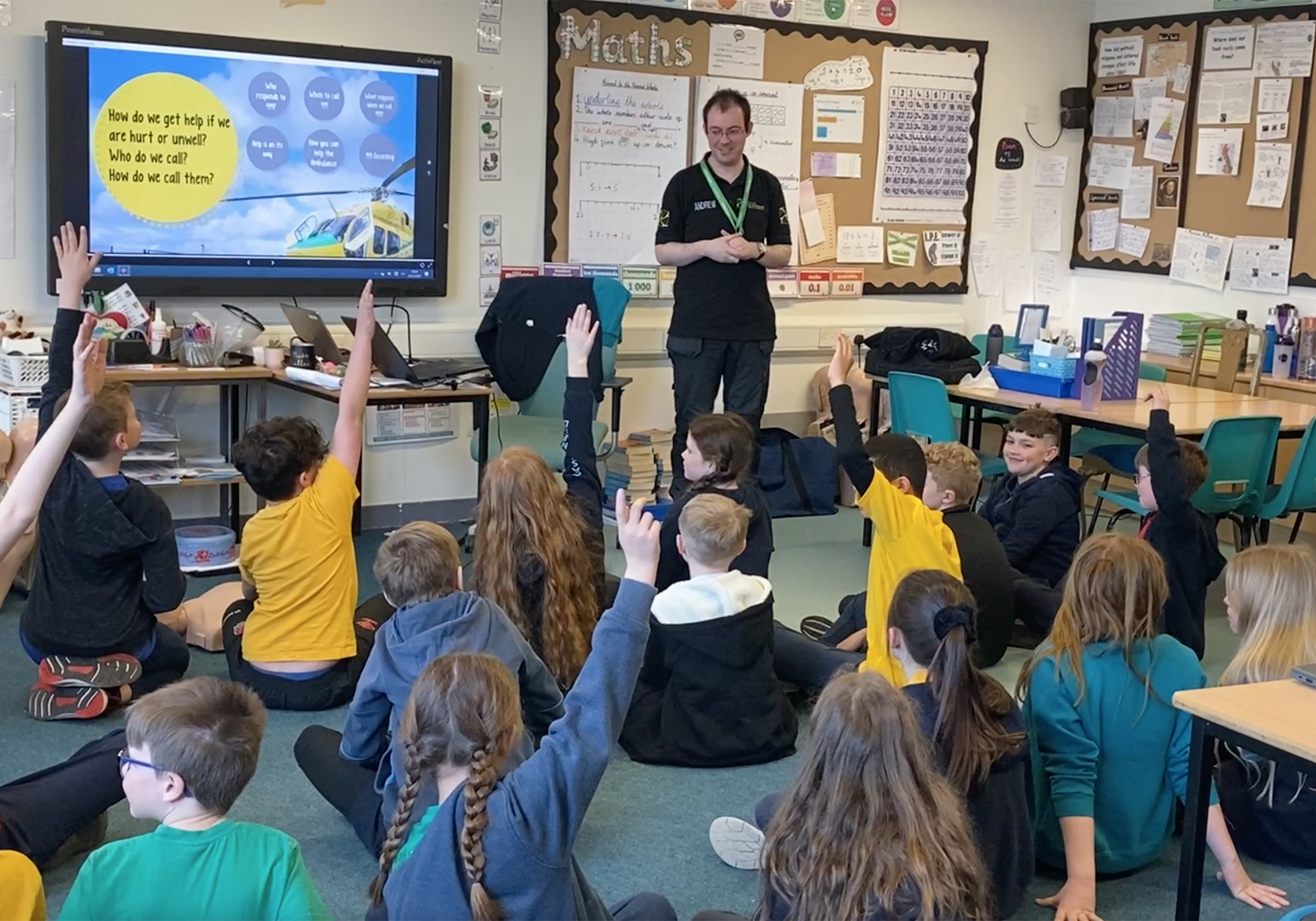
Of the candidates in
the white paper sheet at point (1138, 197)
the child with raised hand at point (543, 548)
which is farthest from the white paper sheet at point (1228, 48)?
the child with raised hand at point (543, 548)

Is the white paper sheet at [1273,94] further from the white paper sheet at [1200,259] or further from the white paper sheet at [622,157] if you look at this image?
the white paper sheet at [622,157]

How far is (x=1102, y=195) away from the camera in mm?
7168

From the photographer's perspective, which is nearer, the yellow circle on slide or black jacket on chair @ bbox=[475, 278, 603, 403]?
the yellow circle on slide

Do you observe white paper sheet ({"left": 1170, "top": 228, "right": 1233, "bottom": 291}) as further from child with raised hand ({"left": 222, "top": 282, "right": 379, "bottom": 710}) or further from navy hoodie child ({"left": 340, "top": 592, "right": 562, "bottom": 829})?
navy hoodie child ({"left": 340, "top": 592, "right": 562, "bottom": 829})

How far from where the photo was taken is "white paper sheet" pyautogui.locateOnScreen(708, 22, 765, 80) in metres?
6.15

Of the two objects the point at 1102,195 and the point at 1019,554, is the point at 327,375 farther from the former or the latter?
the point at 1102,195

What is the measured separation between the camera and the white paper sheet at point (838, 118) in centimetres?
651

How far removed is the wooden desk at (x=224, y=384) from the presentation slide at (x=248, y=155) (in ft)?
1.63

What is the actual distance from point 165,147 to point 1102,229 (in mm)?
4556

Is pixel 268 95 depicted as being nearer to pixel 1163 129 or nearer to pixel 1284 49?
pixel 1163 129

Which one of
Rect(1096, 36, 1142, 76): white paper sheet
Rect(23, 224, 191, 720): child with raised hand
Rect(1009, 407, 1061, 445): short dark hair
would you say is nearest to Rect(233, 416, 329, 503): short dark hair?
Rect(23, 224, 191, 720): child with raised hand

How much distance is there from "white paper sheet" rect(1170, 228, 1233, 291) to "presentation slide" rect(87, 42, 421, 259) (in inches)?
142

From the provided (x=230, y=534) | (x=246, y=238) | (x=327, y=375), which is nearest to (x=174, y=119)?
(x=246, y=238)

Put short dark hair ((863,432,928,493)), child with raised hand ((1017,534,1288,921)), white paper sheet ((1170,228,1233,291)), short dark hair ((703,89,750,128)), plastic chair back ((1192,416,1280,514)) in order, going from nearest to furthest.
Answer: child with raised hand ((1017,534,1288,921)) < short dark hair ((863,432,928,493)) < plastic chair back ((1192,416,1280,514)) < short dark hair ((703,89,750,128)) < white paper sheet ((1170,228,1233,291))
